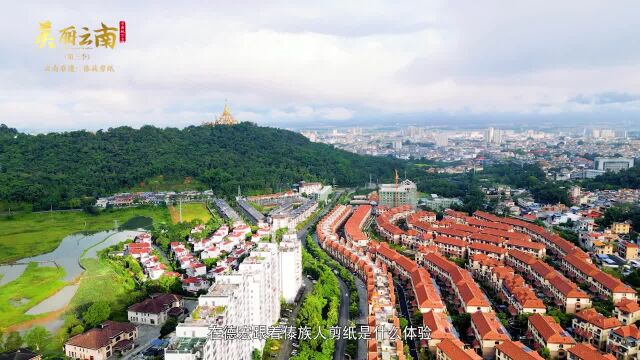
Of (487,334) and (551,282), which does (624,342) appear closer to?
(487,334)

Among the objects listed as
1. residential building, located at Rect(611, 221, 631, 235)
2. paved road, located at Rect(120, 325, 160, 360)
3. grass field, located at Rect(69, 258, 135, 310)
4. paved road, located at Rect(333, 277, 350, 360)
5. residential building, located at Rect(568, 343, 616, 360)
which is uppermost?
residential building, located at Rect(611, 221, 631, 235)

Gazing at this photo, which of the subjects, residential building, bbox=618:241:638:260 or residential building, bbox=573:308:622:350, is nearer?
residential building, bbox=573:308:622:350

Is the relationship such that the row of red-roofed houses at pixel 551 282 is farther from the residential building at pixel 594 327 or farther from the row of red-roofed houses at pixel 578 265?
the residential building at pixel 594 327

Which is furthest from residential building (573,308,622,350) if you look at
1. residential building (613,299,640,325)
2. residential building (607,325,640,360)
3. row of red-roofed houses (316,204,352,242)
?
row of red-roofed houses (316,204,352,242)

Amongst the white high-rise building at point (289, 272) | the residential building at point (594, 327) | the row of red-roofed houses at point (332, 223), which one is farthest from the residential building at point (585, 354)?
the row of red-roofed houses at point (332, 223)

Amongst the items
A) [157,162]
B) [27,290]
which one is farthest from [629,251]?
[157,162]

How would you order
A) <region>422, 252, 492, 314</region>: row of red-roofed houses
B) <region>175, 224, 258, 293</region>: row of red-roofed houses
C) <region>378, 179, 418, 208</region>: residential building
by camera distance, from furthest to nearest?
<region>378, 179, 418, 208</region>: residential building
<region>175, 224, 258, 293</region>: row of red-roofed houses
<region>422, 252, 492, 314</region>: row of red-roofed houses

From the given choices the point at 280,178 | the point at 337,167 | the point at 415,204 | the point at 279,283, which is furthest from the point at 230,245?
the point at 337,167

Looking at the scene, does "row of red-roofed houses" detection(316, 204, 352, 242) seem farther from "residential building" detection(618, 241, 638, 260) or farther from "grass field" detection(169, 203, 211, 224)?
"residential building" detection(618, 241, 638, 260)
